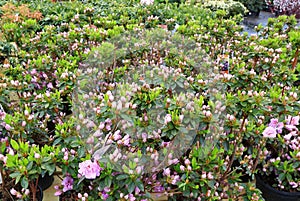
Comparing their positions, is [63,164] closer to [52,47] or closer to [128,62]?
[128,62]

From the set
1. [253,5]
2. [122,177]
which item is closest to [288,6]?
[253,5]

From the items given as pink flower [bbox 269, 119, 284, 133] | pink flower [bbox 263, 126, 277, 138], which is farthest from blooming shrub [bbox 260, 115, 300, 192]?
pink flower [bbox 263, 126, 277, 138]

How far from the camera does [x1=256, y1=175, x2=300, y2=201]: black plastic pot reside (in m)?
2.08

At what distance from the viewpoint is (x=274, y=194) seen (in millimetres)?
2131

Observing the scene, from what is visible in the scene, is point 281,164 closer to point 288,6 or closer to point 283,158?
point 283,158

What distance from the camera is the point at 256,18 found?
7.89 m

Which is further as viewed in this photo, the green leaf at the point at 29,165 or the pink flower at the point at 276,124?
the pink flower at the point at 276,124

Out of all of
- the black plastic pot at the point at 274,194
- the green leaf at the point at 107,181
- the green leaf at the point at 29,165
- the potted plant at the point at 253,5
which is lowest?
the black plastic pot at the point at 274,194

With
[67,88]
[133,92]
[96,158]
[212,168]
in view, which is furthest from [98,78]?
[212,168]

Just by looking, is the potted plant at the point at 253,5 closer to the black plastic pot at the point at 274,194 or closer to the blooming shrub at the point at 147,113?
the blooming shrub at the point at 147,113

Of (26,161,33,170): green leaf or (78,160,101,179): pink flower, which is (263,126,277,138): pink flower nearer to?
(78,160,101,179): pink flower

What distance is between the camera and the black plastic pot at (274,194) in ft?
6.83

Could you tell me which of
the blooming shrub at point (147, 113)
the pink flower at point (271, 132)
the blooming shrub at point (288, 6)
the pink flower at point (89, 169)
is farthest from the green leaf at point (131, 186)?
the blooming shrub at point (288, 6)

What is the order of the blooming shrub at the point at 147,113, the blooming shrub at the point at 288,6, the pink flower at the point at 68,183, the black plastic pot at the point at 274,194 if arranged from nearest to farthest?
the blooming shrub at the point at 147,113 → the pink flower at the point at 68,183 → the black plastic pot at the point at 274,194 → the blooming shrub at the point at 288,6
